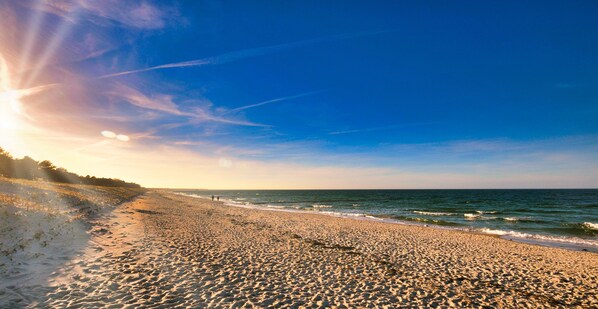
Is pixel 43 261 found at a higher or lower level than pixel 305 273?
higher

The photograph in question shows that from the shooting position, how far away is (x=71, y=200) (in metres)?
27.5

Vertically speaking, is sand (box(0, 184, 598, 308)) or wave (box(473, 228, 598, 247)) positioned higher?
sand (box(0, 184, 598, 308))

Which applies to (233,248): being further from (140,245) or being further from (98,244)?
(98,244)

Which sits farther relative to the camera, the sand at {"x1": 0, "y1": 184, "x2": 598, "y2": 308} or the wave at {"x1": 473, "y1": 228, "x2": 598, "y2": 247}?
the wave at {"x1": 473, "y1": 228, "x2": 598, "y2": 247}

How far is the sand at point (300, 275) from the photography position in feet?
29.6

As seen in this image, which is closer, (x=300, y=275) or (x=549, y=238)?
(x=300, y=275)

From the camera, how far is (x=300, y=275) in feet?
38.9

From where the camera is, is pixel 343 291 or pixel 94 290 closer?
pixel 94 290

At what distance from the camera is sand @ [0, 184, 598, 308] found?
9.03m

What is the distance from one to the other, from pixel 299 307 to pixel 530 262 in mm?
14721

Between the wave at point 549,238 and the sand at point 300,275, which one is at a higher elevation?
the sand at point 300,275

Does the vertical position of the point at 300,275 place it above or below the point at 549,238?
above

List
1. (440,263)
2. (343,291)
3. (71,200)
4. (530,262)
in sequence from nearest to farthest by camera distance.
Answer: (343,291) < (440,263) < (530,262) < (71,200)

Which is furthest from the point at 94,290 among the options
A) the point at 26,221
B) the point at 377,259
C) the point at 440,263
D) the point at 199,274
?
the point at 440,263
